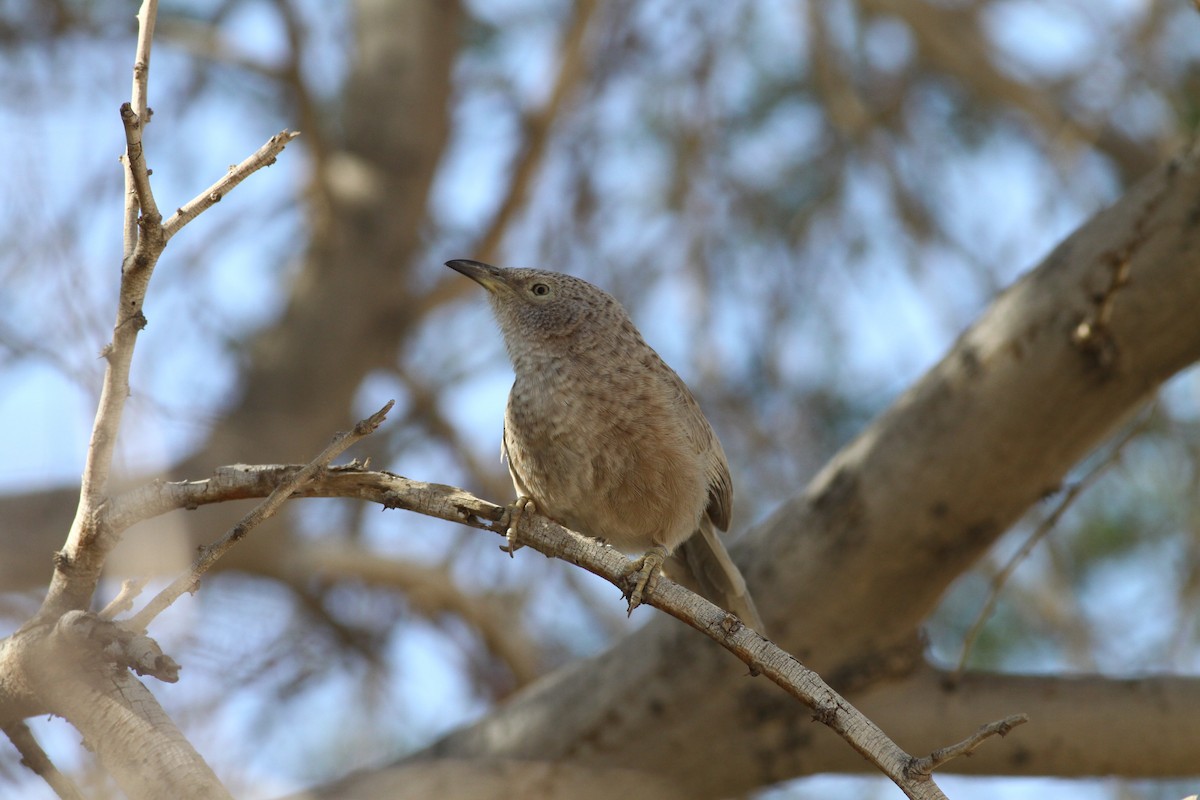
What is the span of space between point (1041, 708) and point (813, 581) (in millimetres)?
1023

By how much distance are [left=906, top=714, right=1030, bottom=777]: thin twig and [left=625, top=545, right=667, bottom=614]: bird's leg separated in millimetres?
712

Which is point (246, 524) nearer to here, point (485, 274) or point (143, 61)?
point (143, 61)

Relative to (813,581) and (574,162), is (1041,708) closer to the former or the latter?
(813,581)

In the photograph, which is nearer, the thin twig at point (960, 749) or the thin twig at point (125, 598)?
the thin twig at point (960, 749)

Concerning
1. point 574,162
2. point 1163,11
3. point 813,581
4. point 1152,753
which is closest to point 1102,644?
point 1152,753

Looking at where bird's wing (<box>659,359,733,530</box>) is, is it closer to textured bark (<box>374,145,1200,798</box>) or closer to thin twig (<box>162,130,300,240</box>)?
textured bark (<box>374,145,1200,798</box>)

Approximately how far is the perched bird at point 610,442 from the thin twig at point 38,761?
1.31 m

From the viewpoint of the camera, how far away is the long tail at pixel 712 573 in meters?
4.34

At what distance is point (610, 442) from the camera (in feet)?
12.4

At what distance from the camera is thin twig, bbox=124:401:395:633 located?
2.46 m

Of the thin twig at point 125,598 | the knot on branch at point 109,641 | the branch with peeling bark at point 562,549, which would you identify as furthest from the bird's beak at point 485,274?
the knot on branch at point 109,641

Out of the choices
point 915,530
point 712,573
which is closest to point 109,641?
point 712,573

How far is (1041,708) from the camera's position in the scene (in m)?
4.64

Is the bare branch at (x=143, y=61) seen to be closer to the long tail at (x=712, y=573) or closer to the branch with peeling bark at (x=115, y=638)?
the branch with peeling bark at (x=115, y=638)
